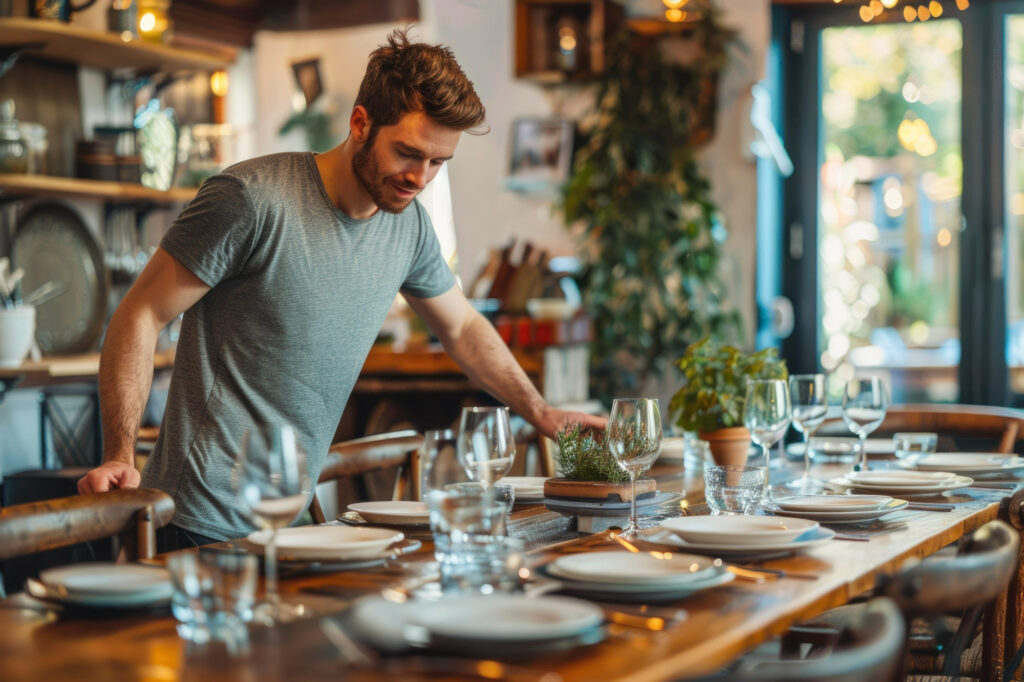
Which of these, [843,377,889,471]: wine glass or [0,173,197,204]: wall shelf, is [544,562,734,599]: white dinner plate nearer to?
[843,377,889,471]: wine glass

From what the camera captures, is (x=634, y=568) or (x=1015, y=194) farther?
(x=1015, y=194)

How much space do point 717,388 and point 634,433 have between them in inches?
28.3

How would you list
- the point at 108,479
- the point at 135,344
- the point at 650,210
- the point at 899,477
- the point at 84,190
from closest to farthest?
the point at 108,479 → the point at 135,344 → the point at 899,477 → the point at 84,190 → the point at 650,210

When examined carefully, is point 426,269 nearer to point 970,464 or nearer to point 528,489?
point 528,489

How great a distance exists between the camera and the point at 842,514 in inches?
65.4

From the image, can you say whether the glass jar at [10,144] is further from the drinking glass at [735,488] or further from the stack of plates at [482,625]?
the stack of plates at [482,625]

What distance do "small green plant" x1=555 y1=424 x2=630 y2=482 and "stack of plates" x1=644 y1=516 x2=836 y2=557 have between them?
22 centimetres

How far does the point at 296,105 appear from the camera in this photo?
18.9 ft

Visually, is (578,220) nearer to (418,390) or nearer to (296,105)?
(418,390)

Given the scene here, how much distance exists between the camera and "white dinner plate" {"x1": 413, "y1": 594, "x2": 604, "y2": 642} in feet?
3.16

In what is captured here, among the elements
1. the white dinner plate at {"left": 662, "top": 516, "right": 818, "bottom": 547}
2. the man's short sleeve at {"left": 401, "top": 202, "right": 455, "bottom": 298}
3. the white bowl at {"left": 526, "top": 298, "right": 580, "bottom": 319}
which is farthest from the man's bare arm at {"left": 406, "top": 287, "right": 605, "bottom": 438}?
the white bowl at {"left": 526, "top": 298, "right": 580, "bottom": 319}

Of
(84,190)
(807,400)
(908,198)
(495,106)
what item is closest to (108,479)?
(807,400)

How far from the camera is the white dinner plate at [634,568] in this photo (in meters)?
1.19

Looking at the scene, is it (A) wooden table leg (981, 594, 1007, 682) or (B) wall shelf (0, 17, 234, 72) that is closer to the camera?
(A) wooden table leg (981, 594, 1007, 682)
